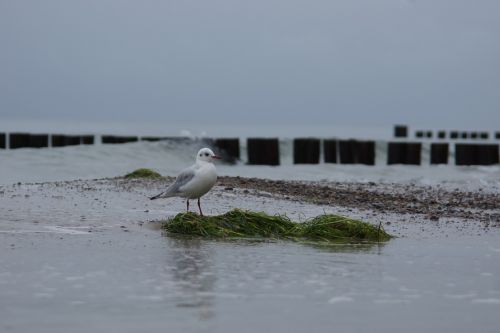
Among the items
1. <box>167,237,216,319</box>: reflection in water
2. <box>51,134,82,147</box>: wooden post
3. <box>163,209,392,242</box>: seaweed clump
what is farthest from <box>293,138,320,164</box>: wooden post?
<box>167,237,216,319</box>: reflection in water

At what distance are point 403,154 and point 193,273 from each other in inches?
888

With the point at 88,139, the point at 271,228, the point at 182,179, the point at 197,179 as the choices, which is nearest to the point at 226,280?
the point at 271,228

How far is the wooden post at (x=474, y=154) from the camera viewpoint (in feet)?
92.7

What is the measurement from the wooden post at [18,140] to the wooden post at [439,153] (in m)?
14.0

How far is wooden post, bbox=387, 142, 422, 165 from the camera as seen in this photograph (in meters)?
27.6

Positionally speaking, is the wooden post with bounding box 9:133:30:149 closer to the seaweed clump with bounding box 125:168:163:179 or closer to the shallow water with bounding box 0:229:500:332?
the seaweed clump with bounding box 125:168:163:179

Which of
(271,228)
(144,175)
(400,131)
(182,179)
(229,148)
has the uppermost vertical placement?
(400,131)

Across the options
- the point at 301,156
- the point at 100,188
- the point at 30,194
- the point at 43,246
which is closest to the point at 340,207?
the point at 100,188

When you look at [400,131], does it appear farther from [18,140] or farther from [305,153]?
[18,140]

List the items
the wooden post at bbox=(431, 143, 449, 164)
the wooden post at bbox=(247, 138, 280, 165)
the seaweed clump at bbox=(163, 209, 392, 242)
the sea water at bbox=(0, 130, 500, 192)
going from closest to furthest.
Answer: the seaweed clump at bbox=(163, 209, 392, 242)
the sea water at bbox=(0, 130, 500, 192)
the wooden post at bbox=(247, 138, 280, 165)
the wooden post at bbox=(431, 143, 449, 164)

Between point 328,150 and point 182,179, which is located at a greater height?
point 328,150

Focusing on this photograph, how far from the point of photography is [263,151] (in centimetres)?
2581

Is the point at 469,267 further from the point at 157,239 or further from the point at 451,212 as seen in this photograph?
the point at 451,212

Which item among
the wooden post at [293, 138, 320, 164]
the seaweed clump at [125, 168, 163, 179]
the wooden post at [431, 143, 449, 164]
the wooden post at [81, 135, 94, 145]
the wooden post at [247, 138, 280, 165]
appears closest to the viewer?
the seaweed clump at [125, 168, 163, 179]
